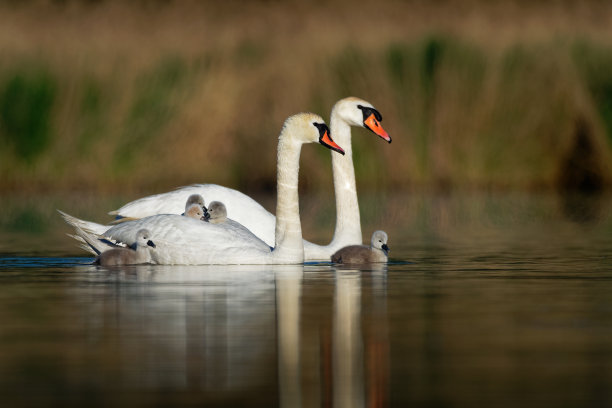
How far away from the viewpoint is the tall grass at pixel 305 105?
2145 centimetres

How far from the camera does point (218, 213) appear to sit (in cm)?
1180

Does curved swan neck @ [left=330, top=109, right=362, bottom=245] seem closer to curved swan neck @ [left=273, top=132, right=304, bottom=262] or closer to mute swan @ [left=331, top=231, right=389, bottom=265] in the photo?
mute swan @ [left=331, top=231, right=389, bottom=265]

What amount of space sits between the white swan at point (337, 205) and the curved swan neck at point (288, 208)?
78 cm

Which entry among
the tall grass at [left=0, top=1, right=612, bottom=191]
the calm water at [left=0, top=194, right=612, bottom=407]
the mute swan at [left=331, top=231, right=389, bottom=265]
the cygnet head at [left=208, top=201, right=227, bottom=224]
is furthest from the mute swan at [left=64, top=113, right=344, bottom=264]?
the tall grass at [left=0, top=1, right=612, bottom=191]

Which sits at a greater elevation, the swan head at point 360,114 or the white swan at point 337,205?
the swan head at point 360,114

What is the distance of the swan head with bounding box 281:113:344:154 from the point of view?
11.4 metres

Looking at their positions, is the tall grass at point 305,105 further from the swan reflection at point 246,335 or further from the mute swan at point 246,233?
the swan reflection at point 246,335

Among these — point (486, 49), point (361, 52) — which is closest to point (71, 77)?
point (361, 52)

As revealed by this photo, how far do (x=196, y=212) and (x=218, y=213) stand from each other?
0.70ft

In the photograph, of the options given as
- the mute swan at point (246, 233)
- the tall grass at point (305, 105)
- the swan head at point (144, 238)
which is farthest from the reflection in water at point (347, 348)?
the tall grass at point (305, 105)

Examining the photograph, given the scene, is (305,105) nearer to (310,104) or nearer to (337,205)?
(310,104)

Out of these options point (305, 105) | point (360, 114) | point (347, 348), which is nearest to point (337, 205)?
point (360, 114)

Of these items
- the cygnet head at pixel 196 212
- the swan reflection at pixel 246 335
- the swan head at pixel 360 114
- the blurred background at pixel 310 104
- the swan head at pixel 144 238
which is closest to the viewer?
the swan reflection at pixel 246 335

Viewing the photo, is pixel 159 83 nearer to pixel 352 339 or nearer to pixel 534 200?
pixel 534 200
